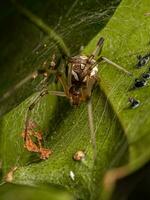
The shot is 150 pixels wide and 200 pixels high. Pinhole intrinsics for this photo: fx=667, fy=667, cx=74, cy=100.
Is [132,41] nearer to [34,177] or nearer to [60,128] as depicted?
[60,128]

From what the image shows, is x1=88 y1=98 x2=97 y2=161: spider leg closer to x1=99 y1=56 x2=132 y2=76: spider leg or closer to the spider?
the spider

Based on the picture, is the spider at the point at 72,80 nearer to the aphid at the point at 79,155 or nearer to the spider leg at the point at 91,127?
the spider leg at the point at 91,127

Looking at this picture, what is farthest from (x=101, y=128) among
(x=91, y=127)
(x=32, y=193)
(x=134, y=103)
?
(x=32, y=193)

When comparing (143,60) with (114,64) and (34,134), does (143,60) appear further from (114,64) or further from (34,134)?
(34,134)

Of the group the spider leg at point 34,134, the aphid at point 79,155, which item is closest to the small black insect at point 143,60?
the spider leg at point 34,134

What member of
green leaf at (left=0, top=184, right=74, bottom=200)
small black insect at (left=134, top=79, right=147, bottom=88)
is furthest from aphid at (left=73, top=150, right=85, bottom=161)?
small black insect at (left=134, top=79, right=147, bottom=88)

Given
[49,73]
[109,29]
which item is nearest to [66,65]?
[49,73]
